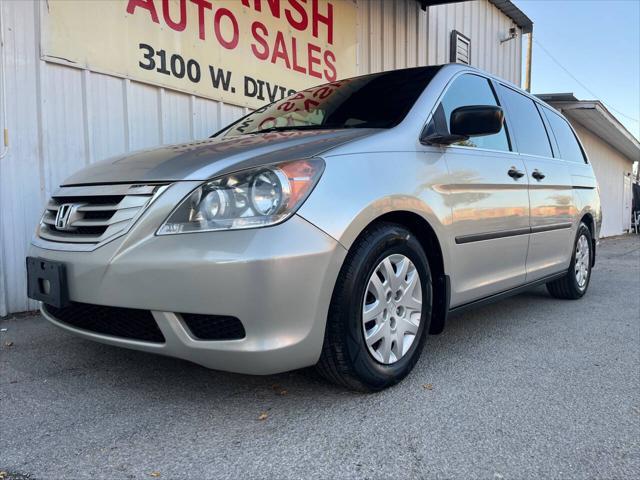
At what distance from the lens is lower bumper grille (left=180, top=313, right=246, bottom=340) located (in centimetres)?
198

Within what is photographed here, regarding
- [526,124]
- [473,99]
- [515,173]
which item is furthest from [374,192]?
[526,124]

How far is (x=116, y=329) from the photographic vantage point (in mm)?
2152

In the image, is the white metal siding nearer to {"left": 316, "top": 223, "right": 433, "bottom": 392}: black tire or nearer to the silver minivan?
the silver minivan

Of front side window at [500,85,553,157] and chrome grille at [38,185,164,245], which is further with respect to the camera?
front side window at [500,85,553,157]

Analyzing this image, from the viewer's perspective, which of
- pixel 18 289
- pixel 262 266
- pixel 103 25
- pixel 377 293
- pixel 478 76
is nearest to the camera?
pixel 262 266

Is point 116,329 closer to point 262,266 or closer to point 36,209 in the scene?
point 262,266

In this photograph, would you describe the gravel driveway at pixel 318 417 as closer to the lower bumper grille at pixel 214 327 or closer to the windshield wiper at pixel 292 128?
the lower bumper grille at pixel 214 327

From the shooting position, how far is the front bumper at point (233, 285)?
6.30ft

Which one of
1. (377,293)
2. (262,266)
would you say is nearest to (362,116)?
(377,293)

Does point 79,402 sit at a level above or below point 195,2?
below

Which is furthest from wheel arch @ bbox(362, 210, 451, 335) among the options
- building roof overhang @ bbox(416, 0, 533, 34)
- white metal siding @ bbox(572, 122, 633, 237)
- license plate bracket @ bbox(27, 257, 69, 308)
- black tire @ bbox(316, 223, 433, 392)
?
white metal siding @ bbox(572, 122, 633, 237)

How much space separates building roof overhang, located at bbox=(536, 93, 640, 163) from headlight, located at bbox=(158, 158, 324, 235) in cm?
1101

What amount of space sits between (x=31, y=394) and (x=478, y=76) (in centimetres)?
313

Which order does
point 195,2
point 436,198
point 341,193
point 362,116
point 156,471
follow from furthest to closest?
point 195,2
point 362,116
point 436,198
point 341,193
point 156,471
